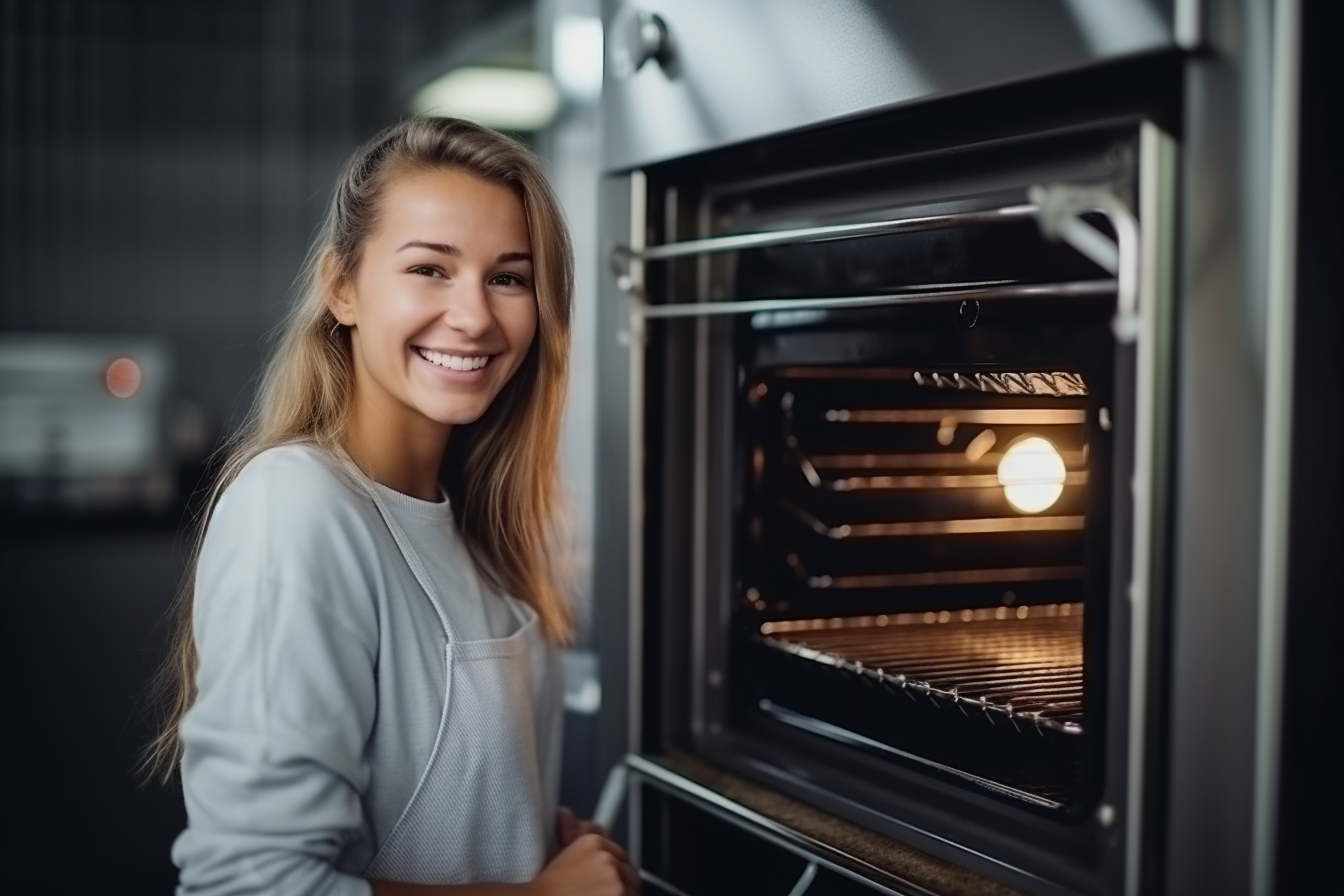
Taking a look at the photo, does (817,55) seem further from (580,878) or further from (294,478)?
(580,878)

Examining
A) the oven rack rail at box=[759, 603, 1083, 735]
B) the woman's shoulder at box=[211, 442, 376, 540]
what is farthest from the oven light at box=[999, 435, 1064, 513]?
the woman's shoulder at box=[211, 442, 376, 540]

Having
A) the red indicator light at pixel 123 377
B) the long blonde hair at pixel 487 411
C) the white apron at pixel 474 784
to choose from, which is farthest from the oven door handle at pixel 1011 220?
the red indicator light at pixel 123 377

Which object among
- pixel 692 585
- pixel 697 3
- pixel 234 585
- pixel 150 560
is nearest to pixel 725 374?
pixel 692 585

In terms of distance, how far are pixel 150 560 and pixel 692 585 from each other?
236 cm

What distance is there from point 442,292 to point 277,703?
36cm

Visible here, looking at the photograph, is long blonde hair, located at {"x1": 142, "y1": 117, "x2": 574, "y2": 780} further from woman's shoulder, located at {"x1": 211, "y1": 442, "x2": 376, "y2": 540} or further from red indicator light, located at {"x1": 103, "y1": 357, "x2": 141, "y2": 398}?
red indicator light, located at {"x1": 103, "y1": 357, "x2": 141, "y2": 398}

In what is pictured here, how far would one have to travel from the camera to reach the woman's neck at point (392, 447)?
118 cm

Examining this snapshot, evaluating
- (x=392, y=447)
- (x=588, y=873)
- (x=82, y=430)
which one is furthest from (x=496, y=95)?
(x=588, y=873)

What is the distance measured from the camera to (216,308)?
4488mm

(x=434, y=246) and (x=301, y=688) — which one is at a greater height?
(x=434, y=246)

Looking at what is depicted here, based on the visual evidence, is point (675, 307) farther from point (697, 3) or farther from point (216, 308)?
point (216, 308)

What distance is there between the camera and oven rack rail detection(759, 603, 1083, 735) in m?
1.10

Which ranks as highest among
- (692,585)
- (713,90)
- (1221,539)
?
(713,90)

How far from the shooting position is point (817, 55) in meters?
1.10
